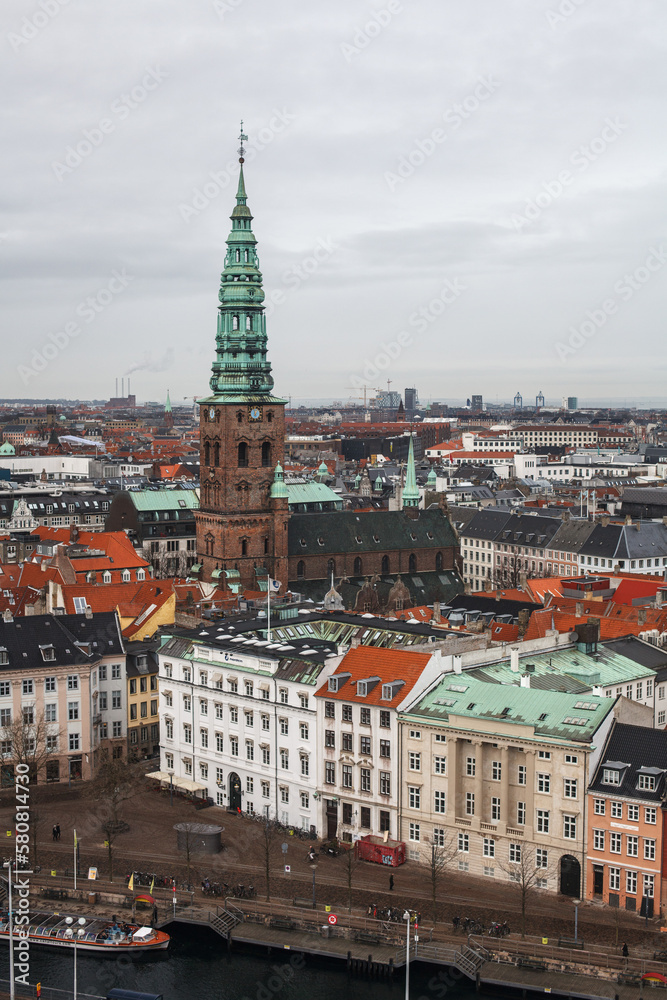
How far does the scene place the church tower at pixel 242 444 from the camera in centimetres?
14650

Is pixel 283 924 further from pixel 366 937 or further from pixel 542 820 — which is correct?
pixel 542 820

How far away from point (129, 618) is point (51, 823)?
31.0 metres

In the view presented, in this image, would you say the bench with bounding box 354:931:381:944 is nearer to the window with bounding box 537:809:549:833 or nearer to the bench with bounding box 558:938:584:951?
the bench with bounding box 558:938:584:951

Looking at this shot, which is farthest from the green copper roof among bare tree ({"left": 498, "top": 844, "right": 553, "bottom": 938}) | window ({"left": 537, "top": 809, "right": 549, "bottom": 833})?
bare tree ({"left": 498, "top": 844, "right": 553, "bottom": 938})

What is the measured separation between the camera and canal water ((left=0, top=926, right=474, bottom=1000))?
238 feet

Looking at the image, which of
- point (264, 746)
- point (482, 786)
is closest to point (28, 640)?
point (264, 746)

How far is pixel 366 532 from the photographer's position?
168 m

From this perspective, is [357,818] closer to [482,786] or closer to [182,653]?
[482,786]

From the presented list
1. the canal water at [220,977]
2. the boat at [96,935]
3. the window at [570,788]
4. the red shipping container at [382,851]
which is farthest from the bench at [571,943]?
the boat at [96,935]

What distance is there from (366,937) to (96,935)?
16.0m

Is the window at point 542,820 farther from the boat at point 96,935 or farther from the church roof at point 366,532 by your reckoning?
the church roof at point 366,532

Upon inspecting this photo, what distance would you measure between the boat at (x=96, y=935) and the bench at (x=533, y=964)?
68.8 feet

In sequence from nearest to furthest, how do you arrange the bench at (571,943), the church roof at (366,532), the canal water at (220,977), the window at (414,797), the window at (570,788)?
the canal water at (220,977) → the bench at (571,943) → the window at (570,788) → the window at (414,797) → the church roof at (366,532)

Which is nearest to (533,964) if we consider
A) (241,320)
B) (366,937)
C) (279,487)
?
(366,937)
